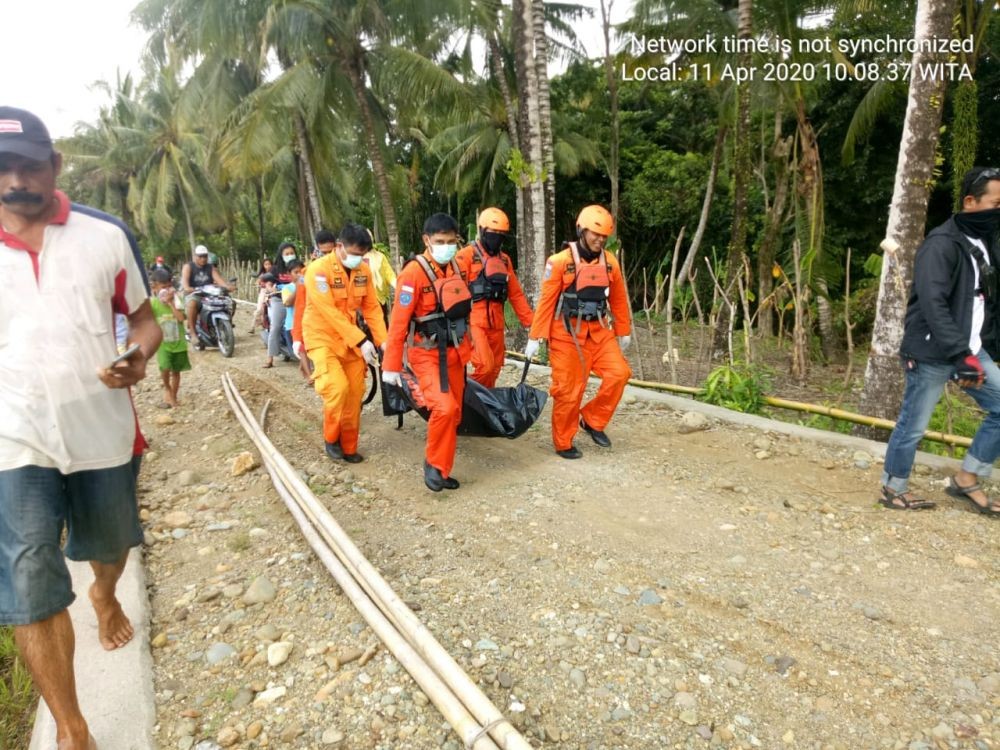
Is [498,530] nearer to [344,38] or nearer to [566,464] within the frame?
[566,464]

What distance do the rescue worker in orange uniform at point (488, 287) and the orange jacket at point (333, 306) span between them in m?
0.91

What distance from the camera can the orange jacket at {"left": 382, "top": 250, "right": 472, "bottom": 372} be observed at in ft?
14.4

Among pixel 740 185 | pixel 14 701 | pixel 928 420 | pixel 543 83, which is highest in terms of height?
pixel 543 83

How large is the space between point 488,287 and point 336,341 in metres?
1.33

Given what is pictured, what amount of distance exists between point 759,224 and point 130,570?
18392mm

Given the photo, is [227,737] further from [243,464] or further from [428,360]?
[243,464]

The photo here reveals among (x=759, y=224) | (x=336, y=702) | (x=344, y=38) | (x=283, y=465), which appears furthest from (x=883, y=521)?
(x=759, y=224)

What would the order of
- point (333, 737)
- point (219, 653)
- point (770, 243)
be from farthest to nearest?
point (770, 243) → point (219, 653) → point (333, 737)

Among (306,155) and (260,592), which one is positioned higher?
(306,155)

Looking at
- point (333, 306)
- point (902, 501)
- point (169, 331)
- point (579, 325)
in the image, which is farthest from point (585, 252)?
point (169, 331)

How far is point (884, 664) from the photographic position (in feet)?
8.41

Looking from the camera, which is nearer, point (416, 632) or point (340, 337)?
point (416, 632)

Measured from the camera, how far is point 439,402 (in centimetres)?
435

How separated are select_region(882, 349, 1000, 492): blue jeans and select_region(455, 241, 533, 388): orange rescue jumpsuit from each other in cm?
274
